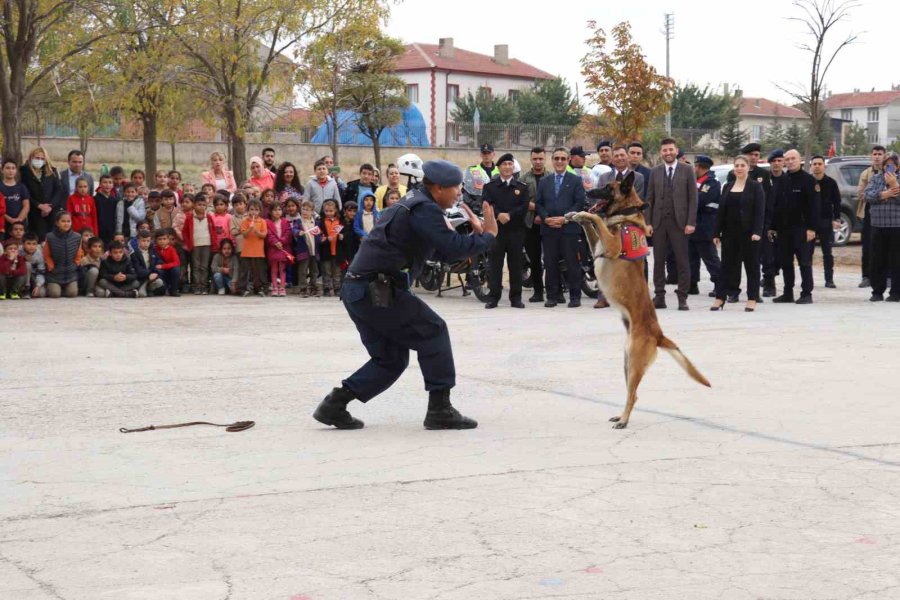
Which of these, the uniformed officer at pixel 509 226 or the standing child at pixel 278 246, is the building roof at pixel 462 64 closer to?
the standing child at pixel 278 246

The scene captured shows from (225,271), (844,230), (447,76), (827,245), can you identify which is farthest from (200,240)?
(447,76)

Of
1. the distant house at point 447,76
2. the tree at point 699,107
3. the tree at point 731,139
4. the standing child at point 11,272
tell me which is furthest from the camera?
the distant house at point 447,76

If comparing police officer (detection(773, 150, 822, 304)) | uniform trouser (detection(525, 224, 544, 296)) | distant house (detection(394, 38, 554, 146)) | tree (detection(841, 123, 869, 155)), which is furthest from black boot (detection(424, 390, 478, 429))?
distant house (detection(394, 38, 554, 146))

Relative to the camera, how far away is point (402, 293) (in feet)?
24.5

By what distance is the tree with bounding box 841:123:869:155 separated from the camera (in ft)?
251

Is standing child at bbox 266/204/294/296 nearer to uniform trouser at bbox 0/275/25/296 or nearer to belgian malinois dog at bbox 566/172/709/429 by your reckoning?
uniform trouser at bbox 0/275/25/296

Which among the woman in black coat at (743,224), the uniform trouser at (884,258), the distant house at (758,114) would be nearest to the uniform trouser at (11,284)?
the woman in black coat at (743,224)

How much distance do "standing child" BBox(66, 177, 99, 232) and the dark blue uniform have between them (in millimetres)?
10255

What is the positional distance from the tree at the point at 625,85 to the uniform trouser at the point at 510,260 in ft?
59.2

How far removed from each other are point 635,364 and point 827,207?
37.6 ft

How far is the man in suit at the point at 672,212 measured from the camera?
15.1 meters

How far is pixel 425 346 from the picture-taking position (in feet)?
24.7

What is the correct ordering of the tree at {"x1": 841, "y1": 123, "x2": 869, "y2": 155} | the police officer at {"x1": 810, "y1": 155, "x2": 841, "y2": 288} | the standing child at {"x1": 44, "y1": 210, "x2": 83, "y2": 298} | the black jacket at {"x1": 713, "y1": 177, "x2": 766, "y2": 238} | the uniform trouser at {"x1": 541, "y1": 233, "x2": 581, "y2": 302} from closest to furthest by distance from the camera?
the black jacket at {"x1": 713, "y1": 177, "x2": 766, "y2": 238}, the uniform trouser at {"x1": 541, "y1": 233, "x2": 581, "y2": 302}, the standing child at {"x1": 44, "y1": 210, "x2": 83, "y2": 298}, the police officer at {"x1": 810, "y1": 155, "x2": 841, "y2": 288}, the tree at {"x1": 841, "y1": 123, "x2": 869, "y2": 155}

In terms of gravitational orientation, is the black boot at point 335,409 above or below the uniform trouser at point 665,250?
below
